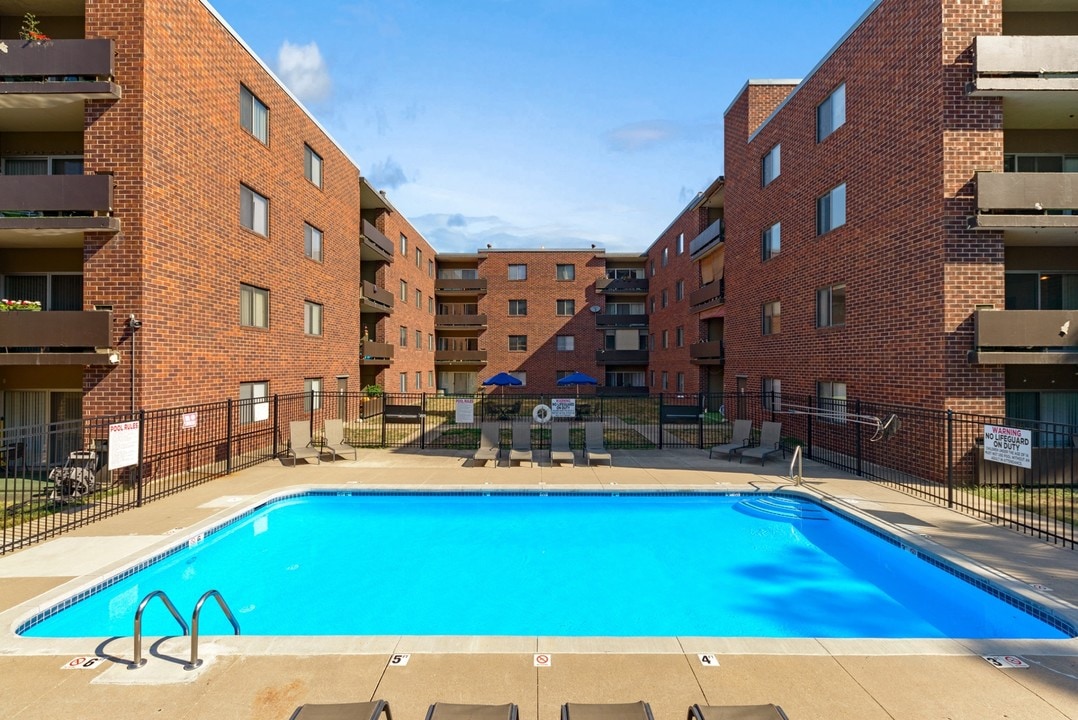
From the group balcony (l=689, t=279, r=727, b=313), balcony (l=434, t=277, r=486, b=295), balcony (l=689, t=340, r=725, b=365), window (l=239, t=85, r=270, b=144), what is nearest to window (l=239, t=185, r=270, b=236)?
window (l=239, t=85, r=270, b=144)

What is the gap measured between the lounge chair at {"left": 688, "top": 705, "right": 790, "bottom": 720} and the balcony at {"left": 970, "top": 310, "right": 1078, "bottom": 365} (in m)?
12.0

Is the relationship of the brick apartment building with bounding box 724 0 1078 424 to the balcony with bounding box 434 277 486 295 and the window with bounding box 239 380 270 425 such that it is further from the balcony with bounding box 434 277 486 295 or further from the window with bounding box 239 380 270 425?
the balcony with bounding box 434 277 486 295

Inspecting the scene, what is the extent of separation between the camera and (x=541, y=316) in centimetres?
4212

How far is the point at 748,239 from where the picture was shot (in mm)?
22641

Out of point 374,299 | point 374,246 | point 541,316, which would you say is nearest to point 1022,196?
point 374,246

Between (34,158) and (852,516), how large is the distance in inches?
858

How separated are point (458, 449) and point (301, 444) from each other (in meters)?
4.78

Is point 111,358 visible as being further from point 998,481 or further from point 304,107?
point 998,481

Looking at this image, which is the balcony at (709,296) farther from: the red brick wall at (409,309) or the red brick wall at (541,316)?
the red brick wall at (409,309)

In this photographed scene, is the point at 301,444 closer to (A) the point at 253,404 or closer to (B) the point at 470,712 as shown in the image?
(A) the point at 253,404

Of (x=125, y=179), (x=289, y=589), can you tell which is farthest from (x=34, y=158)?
(x=289, y=589)

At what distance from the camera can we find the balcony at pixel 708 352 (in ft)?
87.1

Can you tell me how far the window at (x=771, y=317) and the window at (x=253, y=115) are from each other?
19.6 metres

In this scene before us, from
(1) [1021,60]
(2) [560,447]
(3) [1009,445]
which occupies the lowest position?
(2) [560,447]
